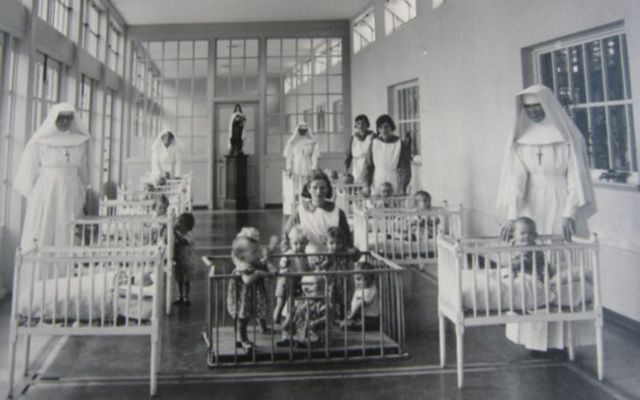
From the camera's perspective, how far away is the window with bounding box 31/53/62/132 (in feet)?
20.1

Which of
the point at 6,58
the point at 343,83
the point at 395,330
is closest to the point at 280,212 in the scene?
the point at 343,83

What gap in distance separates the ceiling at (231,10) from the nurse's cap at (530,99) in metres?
8.16

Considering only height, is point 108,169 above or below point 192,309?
above

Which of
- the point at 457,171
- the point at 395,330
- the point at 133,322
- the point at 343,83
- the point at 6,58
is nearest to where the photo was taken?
the point at 133,322

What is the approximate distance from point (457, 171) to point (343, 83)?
243 inches

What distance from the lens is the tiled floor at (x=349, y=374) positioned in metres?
2.64

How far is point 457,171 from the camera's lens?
6.86m

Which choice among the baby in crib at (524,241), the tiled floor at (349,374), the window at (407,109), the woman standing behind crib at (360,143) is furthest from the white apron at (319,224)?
the window at (407,109)

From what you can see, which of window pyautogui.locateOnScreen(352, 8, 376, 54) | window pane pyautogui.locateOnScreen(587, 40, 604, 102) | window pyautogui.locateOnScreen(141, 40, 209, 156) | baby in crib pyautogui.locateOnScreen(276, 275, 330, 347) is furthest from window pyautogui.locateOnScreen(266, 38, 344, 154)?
baby in crib pyautogui.locateOnScreen(276, 275, 330, 347)

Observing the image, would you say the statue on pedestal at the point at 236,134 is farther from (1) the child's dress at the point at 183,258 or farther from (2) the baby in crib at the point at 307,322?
(2) the baby in crib at the point at 307,322

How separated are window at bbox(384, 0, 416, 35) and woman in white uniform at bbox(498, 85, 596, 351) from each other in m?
5.48

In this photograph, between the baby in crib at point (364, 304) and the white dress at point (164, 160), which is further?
the white dress at point (164, 160)

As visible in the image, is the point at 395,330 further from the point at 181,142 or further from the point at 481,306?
the point at 181,142

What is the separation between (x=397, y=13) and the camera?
358 inches
